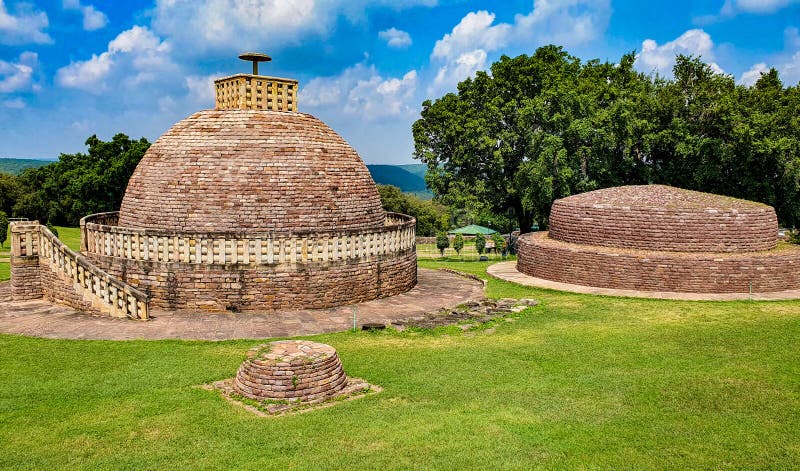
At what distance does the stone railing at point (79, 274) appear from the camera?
51.3 ft

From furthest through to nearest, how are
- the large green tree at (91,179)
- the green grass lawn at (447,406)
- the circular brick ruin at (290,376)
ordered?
the large green tree at (91,179), the circular brick ruin at (290,376), the green grass lawn at (447,406)

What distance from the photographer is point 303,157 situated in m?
18.5

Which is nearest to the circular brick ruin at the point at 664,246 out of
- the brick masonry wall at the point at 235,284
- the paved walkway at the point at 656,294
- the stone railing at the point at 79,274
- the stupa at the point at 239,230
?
the paved walkway at the point at 656,294

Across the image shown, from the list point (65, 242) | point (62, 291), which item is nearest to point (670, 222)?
point (62, 291)

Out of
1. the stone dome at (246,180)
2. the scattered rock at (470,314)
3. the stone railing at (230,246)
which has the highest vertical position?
the stone dome at (246,180)

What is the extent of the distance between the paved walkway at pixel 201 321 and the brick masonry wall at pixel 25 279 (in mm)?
375

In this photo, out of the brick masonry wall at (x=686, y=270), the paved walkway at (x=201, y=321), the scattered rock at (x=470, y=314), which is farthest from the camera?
the brick masonry wall at (x=686, y=270)

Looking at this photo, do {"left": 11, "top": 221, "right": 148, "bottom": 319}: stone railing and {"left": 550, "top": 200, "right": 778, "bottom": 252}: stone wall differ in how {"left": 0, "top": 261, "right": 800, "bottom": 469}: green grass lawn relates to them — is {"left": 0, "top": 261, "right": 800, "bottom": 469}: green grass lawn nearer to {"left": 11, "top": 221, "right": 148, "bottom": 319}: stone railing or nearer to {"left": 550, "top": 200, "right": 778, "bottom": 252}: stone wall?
{"left": 11, "top": 221, "right": 148, "bottom": 319}: stone railing

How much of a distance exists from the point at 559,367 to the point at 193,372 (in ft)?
22.3

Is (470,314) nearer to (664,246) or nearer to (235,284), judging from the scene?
(235,284)

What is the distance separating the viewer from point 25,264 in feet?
58.8

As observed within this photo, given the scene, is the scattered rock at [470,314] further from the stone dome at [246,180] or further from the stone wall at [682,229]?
the stone wall at [682,229]

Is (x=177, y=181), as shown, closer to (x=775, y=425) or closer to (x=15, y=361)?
(x=15, y=361)

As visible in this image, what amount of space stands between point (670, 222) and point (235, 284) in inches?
579
